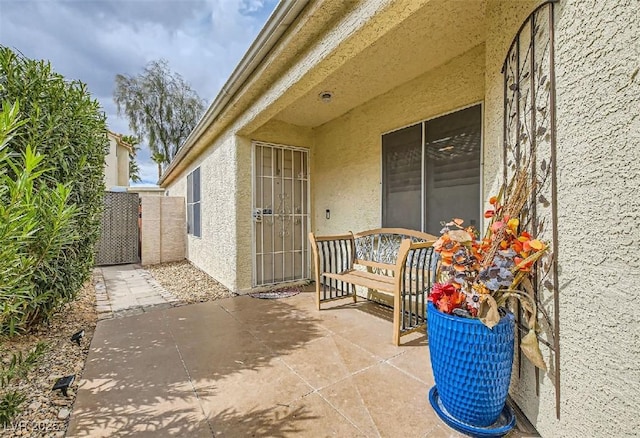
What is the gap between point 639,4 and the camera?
3.84 ft

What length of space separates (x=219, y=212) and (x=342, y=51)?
162 inches

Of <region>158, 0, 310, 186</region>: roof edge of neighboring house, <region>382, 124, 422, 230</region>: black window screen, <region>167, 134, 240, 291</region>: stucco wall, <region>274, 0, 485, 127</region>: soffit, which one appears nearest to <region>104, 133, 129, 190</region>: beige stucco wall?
<region>167, 134, 240, 291</region>: stucco wall

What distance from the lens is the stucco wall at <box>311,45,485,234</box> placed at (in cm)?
326

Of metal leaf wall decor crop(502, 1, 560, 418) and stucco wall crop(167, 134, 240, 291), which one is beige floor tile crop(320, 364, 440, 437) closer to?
metal leaf wall decor crop(502, 1, 560, 418)

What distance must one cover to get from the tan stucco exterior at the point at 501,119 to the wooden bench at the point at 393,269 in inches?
18.6

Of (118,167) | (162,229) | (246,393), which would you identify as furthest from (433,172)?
(118,167)

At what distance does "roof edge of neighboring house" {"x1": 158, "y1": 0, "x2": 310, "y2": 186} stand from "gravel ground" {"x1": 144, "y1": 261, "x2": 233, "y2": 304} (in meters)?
3.11

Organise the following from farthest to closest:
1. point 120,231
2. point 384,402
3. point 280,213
A: 1. point 120,231
2. point 280,213
3. point 384,402

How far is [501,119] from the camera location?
2.13m

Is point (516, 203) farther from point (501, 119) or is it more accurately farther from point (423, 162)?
point (423, 162)

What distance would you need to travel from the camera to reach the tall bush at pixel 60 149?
2754mm

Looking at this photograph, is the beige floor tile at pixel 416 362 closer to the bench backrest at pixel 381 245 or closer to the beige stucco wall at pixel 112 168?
the bench backrest at pixel 381 245

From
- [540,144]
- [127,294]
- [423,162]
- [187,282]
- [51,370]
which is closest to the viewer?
[540,144]

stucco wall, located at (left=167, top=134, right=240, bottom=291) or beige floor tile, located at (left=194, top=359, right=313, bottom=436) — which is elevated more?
stucco wall, located at (left=167, top=134, right=240, bottom=291)
